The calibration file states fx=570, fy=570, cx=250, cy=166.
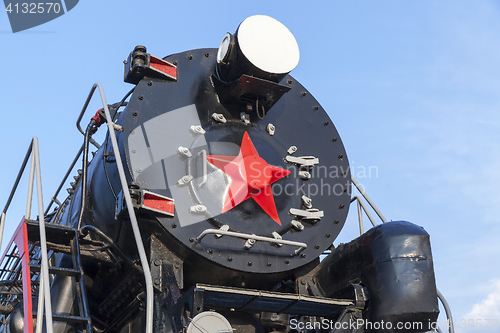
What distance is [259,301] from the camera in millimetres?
3883

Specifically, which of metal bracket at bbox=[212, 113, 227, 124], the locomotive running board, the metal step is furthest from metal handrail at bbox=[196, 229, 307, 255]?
the metal step

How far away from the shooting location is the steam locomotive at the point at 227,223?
407 centimetres

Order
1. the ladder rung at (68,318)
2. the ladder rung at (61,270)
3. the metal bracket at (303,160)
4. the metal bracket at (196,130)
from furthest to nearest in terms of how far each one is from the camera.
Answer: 1. the metal bracket at (303,160)
2. the metal bracket at (196,130)
3. the ladder rung at (61,270)
4. the ladder rung at (68,318)

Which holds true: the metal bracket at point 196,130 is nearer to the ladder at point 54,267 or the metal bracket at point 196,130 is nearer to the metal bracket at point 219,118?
the metal bracket at point 219,118

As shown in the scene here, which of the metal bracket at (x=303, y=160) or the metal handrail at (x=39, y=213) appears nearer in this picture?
the metal handrail at (x=39, y=213)

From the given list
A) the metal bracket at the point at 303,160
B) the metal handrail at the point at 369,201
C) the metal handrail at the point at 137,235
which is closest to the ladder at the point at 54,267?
the metal handrail at the point at 137,235

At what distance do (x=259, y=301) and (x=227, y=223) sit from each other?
772mm

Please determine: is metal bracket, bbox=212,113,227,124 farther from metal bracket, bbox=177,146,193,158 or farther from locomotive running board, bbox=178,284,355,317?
locomotive running board, bbox=178,284,355,317

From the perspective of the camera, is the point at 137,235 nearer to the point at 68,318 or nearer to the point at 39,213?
the point at 68,318

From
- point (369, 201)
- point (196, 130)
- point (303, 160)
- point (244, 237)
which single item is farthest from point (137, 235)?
point (369, 201)

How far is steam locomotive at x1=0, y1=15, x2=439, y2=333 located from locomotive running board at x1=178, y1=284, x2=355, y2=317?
1 centimetres

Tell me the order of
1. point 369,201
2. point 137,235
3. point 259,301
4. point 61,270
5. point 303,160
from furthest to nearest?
point 369,201 < point 303,160 < point 61,270 < point 259,301 < point 137,235

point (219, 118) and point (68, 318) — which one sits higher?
point (219, 118)

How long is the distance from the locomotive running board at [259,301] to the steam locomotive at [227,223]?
0.05 feet
